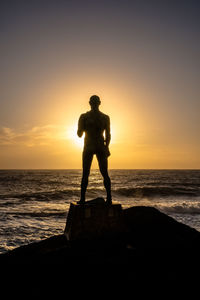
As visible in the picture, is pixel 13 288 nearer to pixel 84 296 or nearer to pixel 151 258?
pixel 84 296

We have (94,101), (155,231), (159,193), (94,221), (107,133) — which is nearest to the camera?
(94,221)

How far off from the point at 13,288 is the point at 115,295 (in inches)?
63.6

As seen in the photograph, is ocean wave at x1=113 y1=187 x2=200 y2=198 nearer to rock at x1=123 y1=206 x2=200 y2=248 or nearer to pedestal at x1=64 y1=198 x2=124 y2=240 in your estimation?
rock at x1=123 y1=206 x2=200 y2=248

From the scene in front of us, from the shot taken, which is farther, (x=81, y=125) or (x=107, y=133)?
(x=107, y=133)

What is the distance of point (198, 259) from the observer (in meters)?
4.67

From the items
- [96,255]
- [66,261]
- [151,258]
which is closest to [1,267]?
[66,261]

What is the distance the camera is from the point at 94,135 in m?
5.84

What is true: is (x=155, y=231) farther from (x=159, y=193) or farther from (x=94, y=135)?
(x=159, y=193)

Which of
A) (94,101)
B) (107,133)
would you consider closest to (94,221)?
(107,133)

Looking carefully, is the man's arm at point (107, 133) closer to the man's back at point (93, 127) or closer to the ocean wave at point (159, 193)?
the man's back at point (93, 127)

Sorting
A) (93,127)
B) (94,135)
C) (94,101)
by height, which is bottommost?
(94,135)

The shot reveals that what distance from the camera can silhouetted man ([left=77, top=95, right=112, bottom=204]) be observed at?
5805 millimetres

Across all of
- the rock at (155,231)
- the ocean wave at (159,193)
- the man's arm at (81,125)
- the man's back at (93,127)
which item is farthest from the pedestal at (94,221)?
the ocean wave at (159,193)

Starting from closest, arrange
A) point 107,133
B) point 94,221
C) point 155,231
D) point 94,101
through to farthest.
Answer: point 94,221, point 94,101, point 107,133, point 155,231
